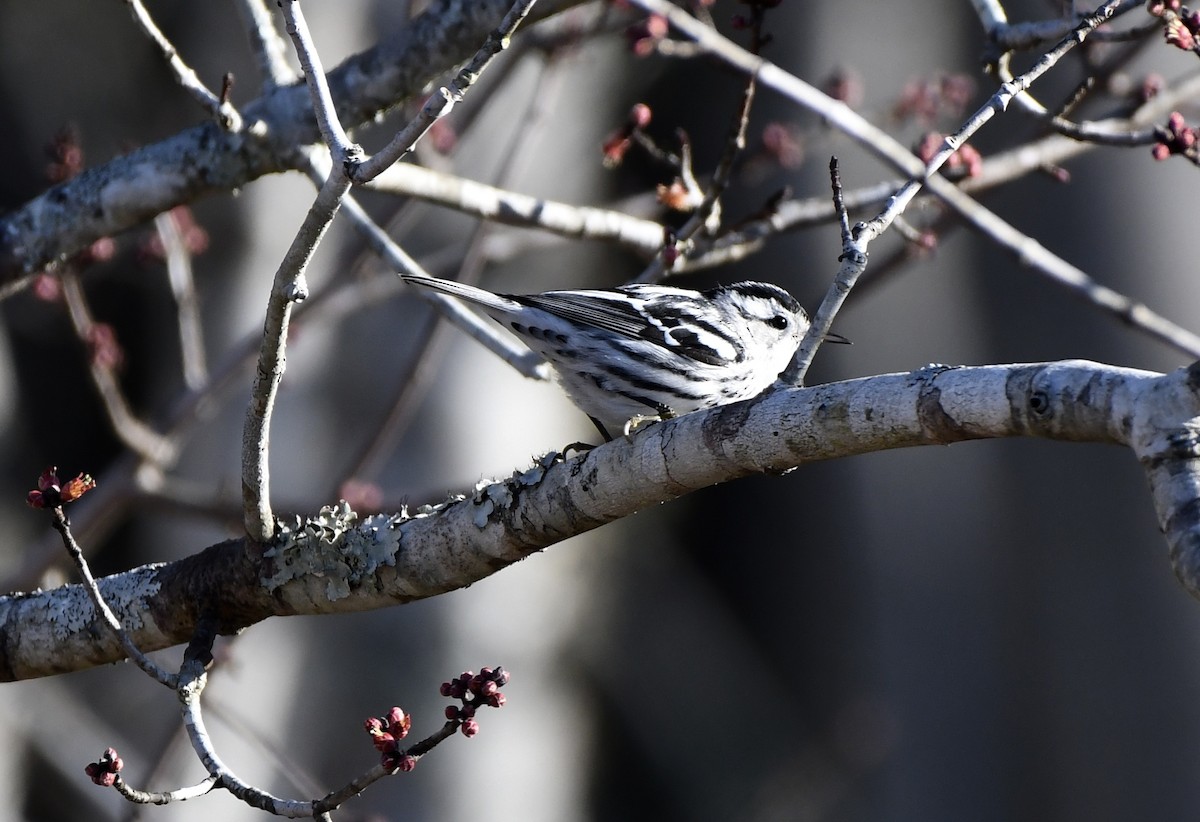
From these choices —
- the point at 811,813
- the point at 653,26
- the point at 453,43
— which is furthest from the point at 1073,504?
the point at 453,43

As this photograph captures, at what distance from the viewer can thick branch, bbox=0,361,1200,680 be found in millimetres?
1938

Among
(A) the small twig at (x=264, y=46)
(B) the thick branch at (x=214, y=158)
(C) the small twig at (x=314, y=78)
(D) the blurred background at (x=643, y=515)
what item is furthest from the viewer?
A: (D) the blurred background at (x=643, y=515)

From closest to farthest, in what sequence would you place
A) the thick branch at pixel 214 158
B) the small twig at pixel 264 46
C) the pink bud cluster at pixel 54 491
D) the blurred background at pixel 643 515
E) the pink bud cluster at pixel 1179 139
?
the pink bud cluster at pixel 54 491 < the pink bud cluster at pixel 1179 139 < the thick branch at pixel 214 158 < the small twig at pixel 264 46 < the blurred background at pixel 643 515

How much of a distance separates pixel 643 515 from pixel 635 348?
5.97m

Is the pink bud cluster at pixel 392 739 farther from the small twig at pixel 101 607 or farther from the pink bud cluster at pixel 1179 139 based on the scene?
the pink bud cluster at pixel 1179 139

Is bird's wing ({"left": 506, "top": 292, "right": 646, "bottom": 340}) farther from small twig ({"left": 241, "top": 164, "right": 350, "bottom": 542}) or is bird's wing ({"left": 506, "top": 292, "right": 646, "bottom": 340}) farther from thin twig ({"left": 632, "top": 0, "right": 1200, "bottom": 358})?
small twig ({"left": 241, "top": 164, "right": 350, "bottom": 542})

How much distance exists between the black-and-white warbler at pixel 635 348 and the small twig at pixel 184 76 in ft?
2.54

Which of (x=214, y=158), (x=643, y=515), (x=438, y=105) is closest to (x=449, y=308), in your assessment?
(x=214, y=158)

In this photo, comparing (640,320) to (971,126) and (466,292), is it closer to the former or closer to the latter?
(466,292)

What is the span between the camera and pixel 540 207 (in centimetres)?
386

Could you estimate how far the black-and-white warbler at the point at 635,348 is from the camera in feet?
12.2

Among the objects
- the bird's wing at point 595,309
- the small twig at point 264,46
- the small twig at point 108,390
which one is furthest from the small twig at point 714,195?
the small twig at point 108,390

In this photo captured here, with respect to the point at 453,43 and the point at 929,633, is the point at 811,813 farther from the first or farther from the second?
the point at 453,43

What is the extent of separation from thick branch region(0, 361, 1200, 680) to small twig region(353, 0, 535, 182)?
31.3 inches
